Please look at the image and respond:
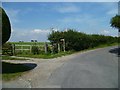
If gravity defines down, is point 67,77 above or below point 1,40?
below

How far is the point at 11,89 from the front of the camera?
10758mm

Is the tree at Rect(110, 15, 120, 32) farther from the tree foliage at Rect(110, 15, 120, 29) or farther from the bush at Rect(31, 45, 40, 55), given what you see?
the bush at Rect(31, 45, 40, 55)

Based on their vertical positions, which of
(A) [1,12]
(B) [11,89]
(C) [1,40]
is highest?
(A) [1,12]

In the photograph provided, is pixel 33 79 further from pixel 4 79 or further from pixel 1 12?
pixel 1 12

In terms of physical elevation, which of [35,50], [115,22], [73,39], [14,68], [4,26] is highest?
[115,22]

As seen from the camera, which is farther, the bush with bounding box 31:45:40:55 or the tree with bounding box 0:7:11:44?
the bush with bounding box 31:45:40:55

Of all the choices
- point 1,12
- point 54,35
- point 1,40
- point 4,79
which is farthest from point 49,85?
point 54,35

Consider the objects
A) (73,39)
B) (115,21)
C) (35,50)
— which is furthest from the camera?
(73,39)

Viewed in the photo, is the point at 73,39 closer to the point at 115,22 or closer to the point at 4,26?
the point at 115,22

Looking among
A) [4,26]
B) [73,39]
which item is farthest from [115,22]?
[4,26]

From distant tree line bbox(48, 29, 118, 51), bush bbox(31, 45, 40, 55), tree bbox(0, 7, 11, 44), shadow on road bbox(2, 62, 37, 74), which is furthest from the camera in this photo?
distant tree line bbox(48, 29, 118, 51)

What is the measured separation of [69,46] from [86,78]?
26.9m

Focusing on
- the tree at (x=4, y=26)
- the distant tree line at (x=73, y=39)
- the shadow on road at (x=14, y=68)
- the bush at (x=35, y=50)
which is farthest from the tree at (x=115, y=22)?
the tree at (x=4, y=26)

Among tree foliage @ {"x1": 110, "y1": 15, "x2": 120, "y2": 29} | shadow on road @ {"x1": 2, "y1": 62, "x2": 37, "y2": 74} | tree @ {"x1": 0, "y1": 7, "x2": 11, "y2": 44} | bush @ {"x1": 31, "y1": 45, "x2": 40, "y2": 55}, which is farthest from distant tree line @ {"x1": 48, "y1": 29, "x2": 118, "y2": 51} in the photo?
tree @ {"x1": 0, "y1": 7, "x2": 11, "y2": 44}
